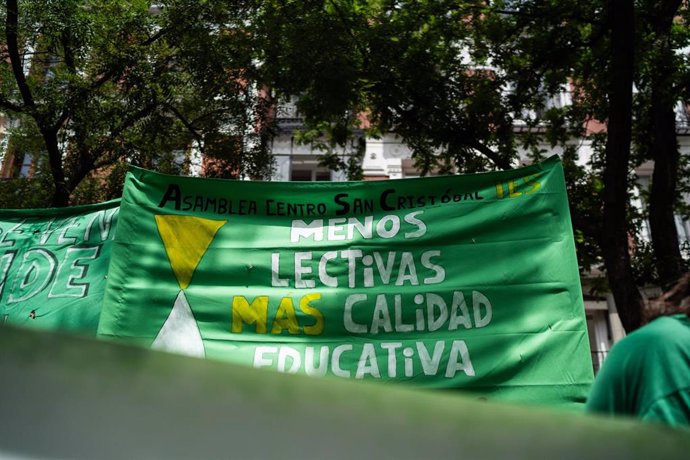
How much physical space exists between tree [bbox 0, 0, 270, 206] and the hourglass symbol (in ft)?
13.2

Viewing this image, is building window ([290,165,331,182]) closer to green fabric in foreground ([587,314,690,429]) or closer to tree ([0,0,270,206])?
tree ([0,0,270,206])

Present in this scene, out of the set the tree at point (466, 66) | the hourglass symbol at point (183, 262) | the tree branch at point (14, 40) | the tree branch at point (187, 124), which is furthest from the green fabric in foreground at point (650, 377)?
the tree branch at point (187, 124)

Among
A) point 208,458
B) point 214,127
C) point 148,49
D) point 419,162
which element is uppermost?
point 148,49

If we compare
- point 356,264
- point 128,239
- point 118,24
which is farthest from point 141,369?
point 118,24

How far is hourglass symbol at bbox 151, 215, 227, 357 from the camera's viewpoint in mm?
3336

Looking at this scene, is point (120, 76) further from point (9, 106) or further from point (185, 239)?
point (185, 239)

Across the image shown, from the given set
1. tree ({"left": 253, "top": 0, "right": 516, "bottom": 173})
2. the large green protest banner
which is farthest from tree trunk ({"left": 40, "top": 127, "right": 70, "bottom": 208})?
the large green protest banner

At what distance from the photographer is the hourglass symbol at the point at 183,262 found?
334 cm

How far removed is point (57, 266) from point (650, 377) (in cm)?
388

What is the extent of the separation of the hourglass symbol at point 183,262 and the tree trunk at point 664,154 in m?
4.44

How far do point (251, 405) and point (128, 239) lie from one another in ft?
9.81

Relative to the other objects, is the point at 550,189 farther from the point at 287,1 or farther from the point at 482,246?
the point at 287,1

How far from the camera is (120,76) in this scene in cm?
743

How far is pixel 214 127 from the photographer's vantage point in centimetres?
852
